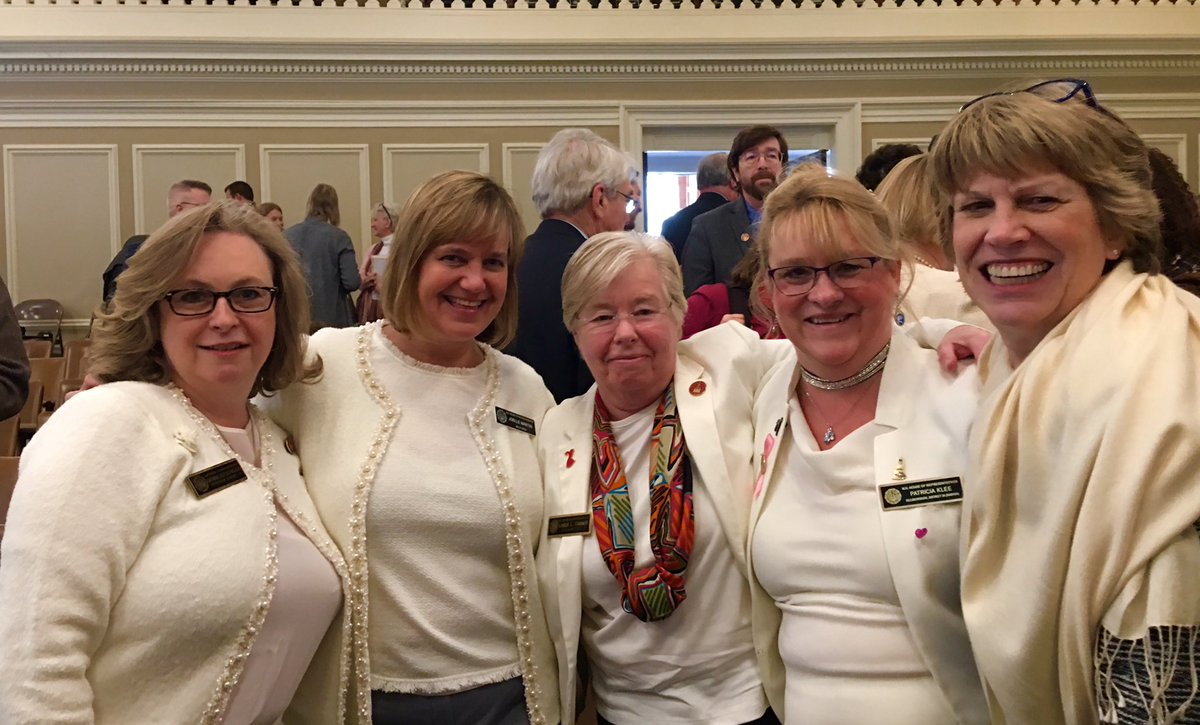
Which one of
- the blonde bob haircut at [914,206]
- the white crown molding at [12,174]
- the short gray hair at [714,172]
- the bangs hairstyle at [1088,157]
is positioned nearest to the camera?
the bangs hairstyle at [1088,157]

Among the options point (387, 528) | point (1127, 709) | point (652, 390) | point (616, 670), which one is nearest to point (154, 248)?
point (387, 528)

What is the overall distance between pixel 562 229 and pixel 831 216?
1215 mm

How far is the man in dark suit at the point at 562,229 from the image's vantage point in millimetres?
2828

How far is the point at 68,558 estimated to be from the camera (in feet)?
4.98

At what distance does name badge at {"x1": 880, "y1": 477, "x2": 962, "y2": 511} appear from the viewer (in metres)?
1.71

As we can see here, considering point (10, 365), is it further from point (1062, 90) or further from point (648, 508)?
point (1062, 90)

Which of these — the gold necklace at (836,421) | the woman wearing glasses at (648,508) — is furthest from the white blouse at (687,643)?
the gold necklace at (836,421)

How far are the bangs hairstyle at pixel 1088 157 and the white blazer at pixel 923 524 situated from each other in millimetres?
404

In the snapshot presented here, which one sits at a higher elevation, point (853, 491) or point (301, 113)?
point (301, 113)

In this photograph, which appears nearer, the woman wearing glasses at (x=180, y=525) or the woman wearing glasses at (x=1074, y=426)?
the woman wearing glasses at (x=1074, y=426)

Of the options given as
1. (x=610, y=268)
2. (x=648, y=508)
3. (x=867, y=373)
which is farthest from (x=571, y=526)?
(x=867, y=373)

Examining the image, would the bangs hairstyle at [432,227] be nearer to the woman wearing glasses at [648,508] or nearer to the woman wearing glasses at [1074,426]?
the woman wearing glasses at [648,508]

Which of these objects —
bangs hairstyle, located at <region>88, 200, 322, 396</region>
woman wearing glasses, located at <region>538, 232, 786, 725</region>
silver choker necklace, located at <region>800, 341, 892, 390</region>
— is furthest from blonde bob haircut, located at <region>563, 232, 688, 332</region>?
bangs hairstyle, located at <region>88, 200, 322, 396</region>

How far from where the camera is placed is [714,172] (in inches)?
176
